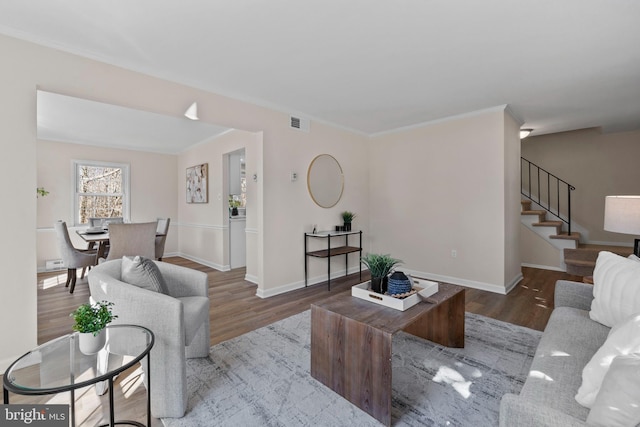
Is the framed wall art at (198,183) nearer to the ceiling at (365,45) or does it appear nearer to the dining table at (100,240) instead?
the dining table at (100,240)

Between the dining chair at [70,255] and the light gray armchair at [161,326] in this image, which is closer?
the light gray armchair at [161,326]

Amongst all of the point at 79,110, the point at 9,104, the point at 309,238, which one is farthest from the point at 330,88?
the point at 79,110

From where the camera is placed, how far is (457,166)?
4.17 meters

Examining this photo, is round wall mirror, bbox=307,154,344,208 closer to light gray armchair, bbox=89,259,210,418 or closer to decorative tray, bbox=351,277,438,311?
decorative tray, bbox=351,277,438,311

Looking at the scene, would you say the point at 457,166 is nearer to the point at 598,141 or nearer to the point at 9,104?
the point at 598,141

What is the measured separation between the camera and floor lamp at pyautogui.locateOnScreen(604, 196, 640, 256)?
1.95m

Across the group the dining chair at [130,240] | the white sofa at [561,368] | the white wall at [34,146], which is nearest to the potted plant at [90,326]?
the white wall at [34,146]

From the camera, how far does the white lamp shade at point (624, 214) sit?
1947 millimetres

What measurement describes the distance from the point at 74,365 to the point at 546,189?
7593 mm

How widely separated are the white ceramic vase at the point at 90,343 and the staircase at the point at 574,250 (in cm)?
595

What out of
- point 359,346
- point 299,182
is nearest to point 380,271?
point 359,346

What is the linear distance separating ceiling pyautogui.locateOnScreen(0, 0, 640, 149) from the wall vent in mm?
376

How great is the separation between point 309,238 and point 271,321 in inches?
61.3

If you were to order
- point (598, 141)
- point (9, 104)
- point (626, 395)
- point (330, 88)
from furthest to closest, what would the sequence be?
1. point (598, 141)
2. point (330, 88)
3. point (9, 104)
4. point (626, 395)
